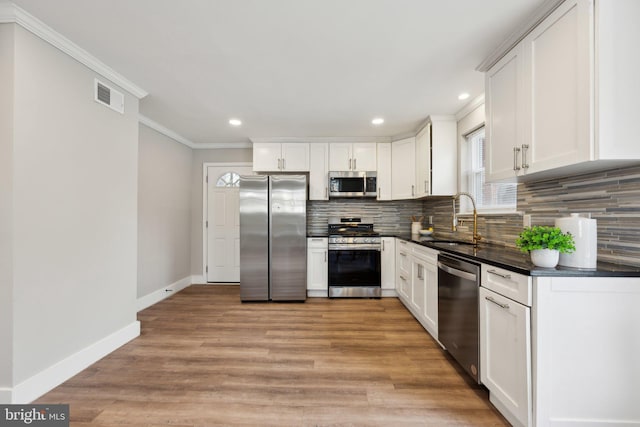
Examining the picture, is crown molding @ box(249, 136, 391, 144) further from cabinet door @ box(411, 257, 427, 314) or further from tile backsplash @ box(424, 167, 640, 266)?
tile backsplash @ box(424, 167, 640, 266)

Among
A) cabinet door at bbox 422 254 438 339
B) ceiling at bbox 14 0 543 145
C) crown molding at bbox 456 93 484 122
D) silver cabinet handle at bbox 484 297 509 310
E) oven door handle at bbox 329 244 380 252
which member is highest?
ceiling at bbox 14 0 543 145

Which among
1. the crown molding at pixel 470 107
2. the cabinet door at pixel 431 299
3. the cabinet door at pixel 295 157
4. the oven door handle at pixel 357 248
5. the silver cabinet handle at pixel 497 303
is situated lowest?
the cabinet door at pixel 431 299

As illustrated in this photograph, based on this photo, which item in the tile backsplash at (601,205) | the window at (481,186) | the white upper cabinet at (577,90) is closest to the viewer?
the white upper cabinet at (577,90)

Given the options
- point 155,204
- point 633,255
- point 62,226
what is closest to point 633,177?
point 633,255

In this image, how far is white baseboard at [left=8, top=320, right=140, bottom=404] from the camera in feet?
5.59

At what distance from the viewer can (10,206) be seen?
1682mm

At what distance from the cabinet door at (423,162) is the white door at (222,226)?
269 cm

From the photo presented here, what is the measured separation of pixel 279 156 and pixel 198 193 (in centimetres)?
161

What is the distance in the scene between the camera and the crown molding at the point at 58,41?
1666 millimetres

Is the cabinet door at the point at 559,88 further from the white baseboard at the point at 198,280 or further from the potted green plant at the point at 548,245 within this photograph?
the white baseboard at the point at 198,280

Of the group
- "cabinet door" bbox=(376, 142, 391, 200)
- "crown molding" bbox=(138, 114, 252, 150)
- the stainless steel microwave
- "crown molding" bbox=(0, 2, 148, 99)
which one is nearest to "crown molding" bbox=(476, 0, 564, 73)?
"cabinet door" bbox=(376, 142, 391, 200)

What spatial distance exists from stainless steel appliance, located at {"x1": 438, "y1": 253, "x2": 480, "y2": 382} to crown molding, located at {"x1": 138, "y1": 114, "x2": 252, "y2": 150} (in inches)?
144

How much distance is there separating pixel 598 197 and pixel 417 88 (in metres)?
1.63

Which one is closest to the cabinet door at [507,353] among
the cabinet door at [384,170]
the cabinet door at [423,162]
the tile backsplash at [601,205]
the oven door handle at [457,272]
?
the oven door handle at [457,272]
